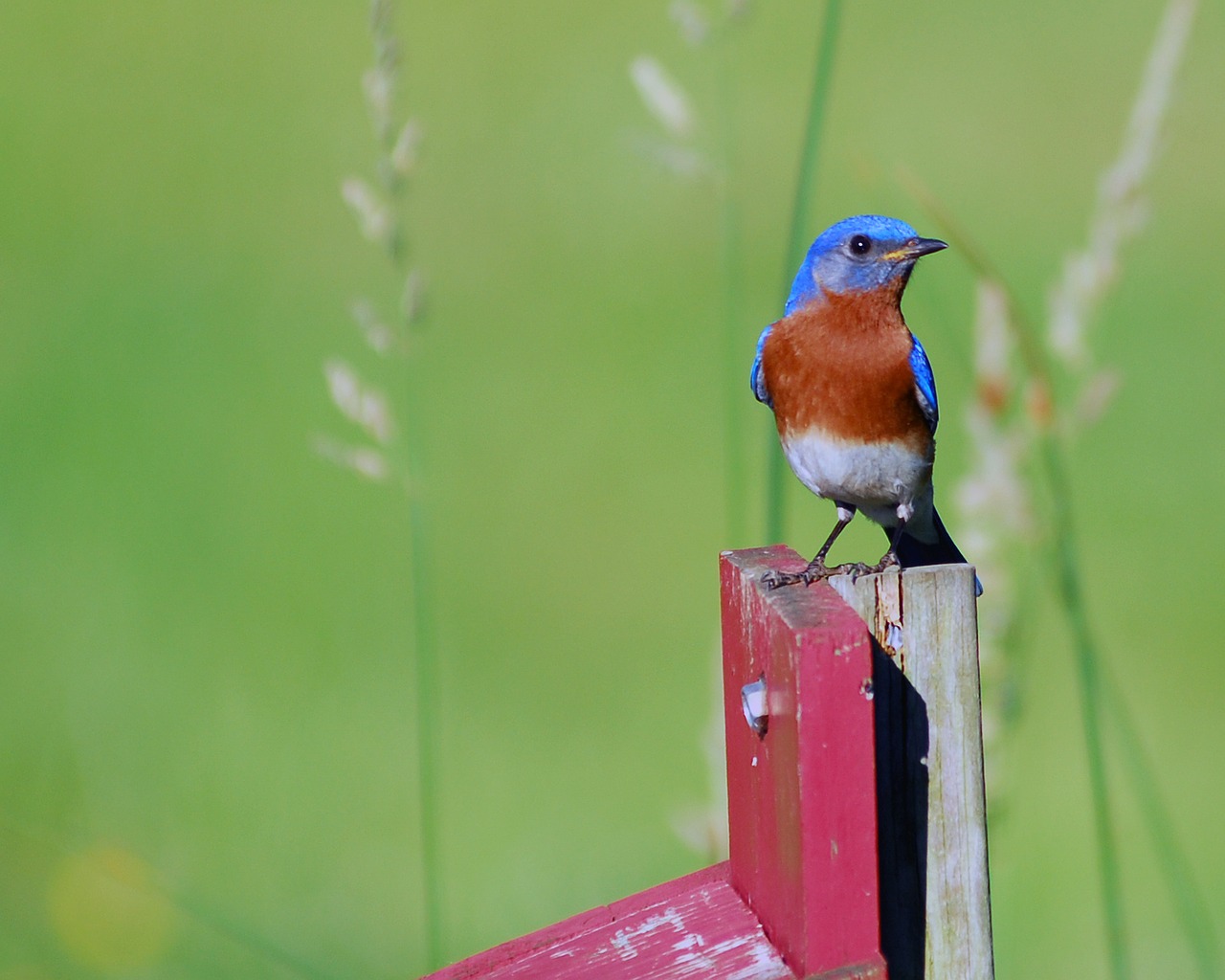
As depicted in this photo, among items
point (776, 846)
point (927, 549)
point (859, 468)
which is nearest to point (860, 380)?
point (859, 468)

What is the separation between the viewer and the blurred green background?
3744 mm

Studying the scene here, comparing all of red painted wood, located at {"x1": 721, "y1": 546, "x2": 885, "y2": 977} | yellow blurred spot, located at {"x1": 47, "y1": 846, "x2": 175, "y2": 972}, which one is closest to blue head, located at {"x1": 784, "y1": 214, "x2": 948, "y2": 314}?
red painted wood, located at {"x1": 721, "y1": 546, "x2": 885, "y2": 977}

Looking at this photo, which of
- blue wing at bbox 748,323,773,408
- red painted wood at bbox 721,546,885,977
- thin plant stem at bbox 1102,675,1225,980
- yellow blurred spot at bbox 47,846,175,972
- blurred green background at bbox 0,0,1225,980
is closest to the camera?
red painted wood at bbox 721,546,885,977

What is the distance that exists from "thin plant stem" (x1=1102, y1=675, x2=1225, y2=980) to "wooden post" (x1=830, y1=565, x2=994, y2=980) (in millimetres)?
787

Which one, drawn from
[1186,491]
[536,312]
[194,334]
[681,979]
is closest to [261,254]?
[194,334]

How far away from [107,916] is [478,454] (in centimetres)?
192

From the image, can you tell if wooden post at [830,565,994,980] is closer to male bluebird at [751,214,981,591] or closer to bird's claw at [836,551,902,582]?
bird's claw at [836,551,902,582]

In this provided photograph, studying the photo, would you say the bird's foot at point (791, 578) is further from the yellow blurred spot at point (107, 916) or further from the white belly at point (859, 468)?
the yellow blurred spot at point (107, 916)

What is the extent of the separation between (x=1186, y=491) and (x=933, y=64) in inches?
84.4

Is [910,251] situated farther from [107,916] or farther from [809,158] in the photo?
[107,916]

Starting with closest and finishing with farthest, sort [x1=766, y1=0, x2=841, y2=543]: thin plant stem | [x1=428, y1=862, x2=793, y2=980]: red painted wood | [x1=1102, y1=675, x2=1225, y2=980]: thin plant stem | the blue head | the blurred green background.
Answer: [x1=428, y1=862, x2=793, y2=980]: red painted wood, [x1=766, y1=0, x2=841, y2=543]: thin plant stem, [x1=1102, y1=675, x2=1225, y2=980]: thin plant stem, the blue head, the blurred green background

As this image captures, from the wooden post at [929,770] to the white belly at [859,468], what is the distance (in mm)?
954

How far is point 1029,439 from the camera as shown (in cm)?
250

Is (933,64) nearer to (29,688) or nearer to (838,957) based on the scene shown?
(29,688)
